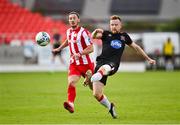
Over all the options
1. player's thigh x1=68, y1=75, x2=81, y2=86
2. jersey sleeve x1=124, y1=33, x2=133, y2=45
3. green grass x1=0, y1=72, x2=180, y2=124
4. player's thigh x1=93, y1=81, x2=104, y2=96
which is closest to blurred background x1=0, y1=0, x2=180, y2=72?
green grass x1=0, y1=72, x2=180, y2=124

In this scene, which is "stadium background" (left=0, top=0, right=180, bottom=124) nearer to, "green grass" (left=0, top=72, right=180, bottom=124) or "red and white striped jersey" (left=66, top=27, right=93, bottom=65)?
"green grass" (left=0, top=72, right=180, bottom=124)

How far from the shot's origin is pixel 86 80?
1542 centimetres

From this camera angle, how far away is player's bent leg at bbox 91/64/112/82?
14312mm

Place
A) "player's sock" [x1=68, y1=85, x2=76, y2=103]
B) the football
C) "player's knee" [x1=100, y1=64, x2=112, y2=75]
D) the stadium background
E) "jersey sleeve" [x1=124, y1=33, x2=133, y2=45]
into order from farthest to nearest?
the stadium background → the football → "player's sock" [x1=68, y1=85, x2=76, y2=103] → "jersey sleeve" [x1=124, y1=33, x2=133, y2=45] → "player's knee" [x1=100, y1=64, x2=112, y2=75]

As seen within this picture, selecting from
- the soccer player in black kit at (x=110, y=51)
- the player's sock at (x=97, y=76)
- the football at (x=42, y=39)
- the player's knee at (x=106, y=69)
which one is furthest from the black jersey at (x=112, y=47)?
the football at (x=42, y=39)

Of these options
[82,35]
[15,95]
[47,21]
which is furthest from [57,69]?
[82,35]

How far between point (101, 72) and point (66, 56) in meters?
23.3

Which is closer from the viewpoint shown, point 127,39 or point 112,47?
A: point 112,47

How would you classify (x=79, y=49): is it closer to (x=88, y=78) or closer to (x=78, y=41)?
(x=78, y=41)

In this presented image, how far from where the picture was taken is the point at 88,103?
1828cm

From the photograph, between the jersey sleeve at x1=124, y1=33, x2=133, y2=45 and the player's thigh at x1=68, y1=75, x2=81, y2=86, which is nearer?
the jersey sleeve at x1=124, y1=33, x2=133, y2=45

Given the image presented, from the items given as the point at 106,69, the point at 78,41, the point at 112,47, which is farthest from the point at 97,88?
the point at 78,41

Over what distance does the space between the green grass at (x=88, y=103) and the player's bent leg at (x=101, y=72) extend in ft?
2.72

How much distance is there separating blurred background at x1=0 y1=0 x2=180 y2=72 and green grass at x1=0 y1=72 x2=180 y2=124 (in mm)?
10563
